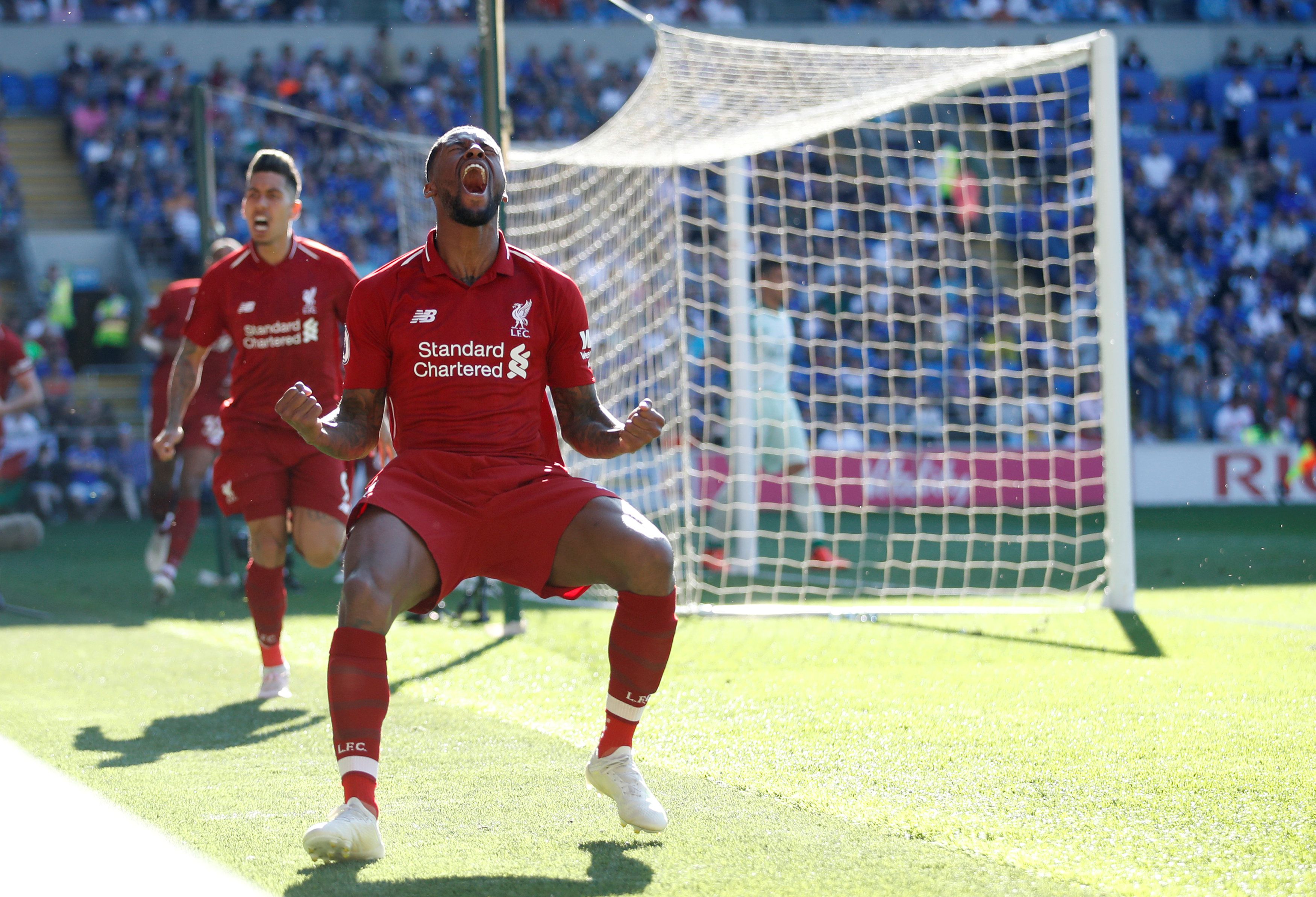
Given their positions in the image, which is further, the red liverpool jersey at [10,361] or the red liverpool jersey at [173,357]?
the red liverpool jersey at [173,357]

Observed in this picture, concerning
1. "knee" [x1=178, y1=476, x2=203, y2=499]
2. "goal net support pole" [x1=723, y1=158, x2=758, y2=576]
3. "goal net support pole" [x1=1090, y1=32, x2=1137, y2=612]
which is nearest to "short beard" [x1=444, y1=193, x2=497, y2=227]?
"goal net support pole" [x1=1090, y1=32, x2=1137, y2=612]

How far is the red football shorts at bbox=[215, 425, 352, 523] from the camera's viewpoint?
592 centimetres

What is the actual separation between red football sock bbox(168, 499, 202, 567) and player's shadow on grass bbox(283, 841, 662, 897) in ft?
19.8

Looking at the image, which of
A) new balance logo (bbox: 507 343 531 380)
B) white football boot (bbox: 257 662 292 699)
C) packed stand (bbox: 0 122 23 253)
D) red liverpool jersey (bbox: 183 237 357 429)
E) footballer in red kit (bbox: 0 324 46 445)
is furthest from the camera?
packed stand (bbox: 0 122 23 253)

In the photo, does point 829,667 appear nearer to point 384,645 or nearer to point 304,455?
point 304,455

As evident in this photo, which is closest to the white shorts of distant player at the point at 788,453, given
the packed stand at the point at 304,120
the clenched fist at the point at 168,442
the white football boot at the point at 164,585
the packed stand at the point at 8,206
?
the white football boot at the point at 164,585

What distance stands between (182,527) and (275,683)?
11.0ft

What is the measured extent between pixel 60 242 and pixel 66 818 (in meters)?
19.3

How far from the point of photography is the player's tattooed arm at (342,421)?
3484 millimetres

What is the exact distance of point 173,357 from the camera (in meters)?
9.73

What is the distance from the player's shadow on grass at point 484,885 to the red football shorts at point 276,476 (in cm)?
284

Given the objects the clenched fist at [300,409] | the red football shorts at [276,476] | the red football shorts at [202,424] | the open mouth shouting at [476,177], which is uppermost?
the open mouth shouting at [476,177]

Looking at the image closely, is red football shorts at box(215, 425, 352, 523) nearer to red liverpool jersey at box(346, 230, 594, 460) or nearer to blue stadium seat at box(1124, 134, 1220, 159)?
red liverpool jersey at box(346, 230, 594, 460)

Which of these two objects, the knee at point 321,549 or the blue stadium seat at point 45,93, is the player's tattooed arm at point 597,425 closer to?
the knee at point 321,549
